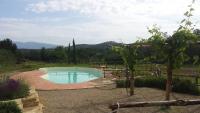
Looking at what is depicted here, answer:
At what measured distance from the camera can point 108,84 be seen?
22844 millimetres

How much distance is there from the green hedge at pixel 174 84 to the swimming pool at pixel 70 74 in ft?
37.0

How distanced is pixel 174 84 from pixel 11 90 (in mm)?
8544

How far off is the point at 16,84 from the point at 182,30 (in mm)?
6714

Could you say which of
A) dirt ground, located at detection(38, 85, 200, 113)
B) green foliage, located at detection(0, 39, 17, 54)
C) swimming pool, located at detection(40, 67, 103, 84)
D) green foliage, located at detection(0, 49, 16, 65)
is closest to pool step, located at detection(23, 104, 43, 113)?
dirt ground, located at detection(38, 85, 200, 113)

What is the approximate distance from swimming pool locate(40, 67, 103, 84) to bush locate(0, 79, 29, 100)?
17753 millimetres

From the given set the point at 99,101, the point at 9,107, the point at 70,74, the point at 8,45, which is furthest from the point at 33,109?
the point at 8,45

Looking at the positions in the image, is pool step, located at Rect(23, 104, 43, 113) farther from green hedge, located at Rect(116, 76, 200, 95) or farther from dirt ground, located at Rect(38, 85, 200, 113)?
green hedge, located at Rect(116, 76, 200, 95)

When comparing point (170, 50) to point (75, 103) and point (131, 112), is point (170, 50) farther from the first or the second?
point (75, 103)

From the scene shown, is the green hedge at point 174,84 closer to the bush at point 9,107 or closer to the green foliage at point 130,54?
the green foliage at point 130,54

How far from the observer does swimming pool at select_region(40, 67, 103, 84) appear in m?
33.0

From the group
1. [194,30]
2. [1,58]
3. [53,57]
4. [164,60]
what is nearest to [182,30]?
[194,30]

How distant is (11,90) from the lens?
13.7 meters

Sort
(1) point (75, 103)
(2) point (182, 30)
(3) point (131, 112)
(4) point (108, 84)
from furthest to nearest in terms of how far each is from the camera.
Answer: (4) point (108, 84), (1) point (75, 103), (2) point (182, 30), (3) point (131, 112)

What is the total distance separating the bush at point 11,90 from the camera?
44.4 ft
